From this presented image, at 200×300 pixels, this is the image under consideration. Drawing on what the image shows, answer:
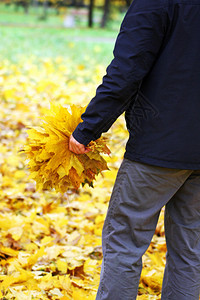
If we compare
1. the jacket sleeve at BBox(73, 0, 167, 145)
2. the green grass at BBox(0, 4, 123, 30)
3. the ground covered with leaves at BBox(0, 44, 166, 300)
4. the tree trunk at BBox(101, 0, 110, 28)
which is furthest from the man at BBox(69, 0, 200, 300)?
the tree trunk at BBox(101, 0, 110, 28)

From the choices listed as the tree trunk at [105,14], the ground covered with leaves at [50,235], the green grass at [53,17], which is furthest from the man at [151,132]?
the tree trunk at [105,14]

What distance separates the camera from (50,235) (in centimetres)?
309

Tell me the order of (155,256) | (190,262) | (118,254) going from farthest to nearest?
(155,256) < (190,262) < (118,254)

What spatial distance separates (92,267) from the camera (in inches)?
106

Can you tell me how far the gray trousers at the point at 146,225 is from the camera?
6.10 ft

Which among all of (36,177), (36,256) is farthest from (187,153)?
(36,256)

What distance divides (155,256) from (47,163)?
125cm

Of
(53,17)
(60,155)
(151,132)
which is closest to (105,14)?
(53,17)

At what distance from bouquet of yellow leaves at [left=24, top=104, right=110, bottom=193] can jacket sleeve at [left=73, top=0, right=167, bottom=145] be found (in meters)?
0.22

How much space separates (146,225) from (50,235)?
1.35m

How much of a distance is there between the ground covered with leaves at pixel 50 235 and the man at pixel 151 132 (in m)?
0.45

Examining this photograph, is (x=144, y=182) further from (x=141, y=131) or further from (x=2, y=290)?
(x=2, y=290)

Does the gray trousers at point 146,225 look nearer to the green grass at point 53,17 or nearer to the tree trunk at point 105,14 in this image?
the green grass at point 53,17

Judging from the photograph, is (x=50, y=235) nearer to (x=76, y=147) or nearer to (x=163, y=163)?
(x=76, y=147)
